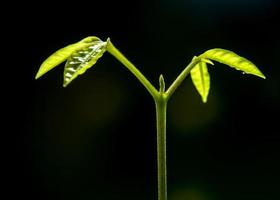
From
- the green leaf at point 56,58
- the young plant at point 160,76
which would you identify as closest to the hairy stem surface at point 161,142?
the young plant at point 160,76

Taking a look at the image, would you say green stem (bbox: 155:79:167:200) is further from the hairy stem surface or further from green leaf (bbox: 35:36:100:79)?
green leaf (bbox: 35:36:100:79)

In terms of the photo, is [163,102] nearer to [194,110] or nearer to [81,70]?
[81,70]

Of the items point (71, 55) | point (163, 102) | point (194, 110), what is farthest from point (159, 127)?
point (194, 110)

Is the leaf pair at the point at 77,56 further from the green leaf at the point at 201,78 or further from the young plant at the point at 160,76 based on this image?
the green leaf at the point at 201,78

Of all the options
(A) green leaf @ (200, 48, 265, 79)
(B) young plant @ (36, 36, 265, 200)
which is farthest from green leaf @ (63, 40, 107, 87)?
(A) green leaf @ (200, 48, 265, 79)

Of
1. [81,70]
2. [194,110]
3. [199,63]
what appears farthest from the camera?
[194,110]

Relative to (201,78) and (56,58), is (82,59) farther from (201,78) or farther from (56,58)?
(201,78)

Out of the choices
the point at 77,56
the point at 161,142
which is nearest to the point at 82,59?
the point at 77,56
